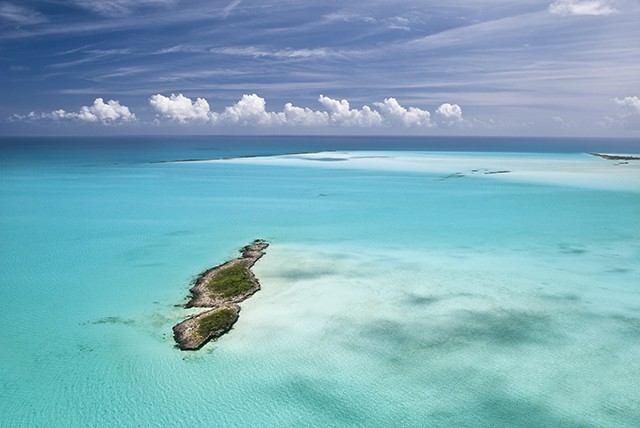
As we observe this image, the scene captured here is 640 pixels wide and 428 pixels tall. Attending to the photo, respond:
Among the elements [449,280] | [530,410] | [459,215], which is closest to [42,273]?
[449,280]

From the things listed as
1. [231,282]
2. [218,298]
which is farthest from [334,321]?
[231,282]

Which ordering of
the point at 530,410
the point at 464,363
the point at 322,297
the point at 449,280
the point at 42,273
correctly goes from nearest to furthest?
the point at 530,410 → the point at 464,363 → the point at 322,297 → the point at 449,280 → the point at 42,273

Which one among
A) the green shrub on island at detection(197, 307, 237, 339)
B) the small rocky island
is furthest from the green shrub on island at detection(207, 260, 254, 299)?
the green shrub on island at detection(197, 307, 237, 339)

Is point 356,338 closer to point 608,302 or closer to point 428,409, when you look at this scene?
point 428,409

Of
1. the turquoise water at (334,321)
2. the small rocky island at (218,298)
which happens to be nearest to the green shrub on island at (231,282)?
the small rocky island at (218,298)

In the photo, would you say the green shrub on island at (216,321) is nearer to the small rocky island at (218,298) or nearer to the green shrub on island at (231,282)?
the small rocky island at (218,298)

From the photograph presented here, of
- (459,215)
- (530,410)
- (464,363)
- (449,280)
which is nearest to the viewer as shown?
(530,410)

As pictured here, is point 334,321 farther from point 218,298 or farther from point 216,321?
point 218,298
